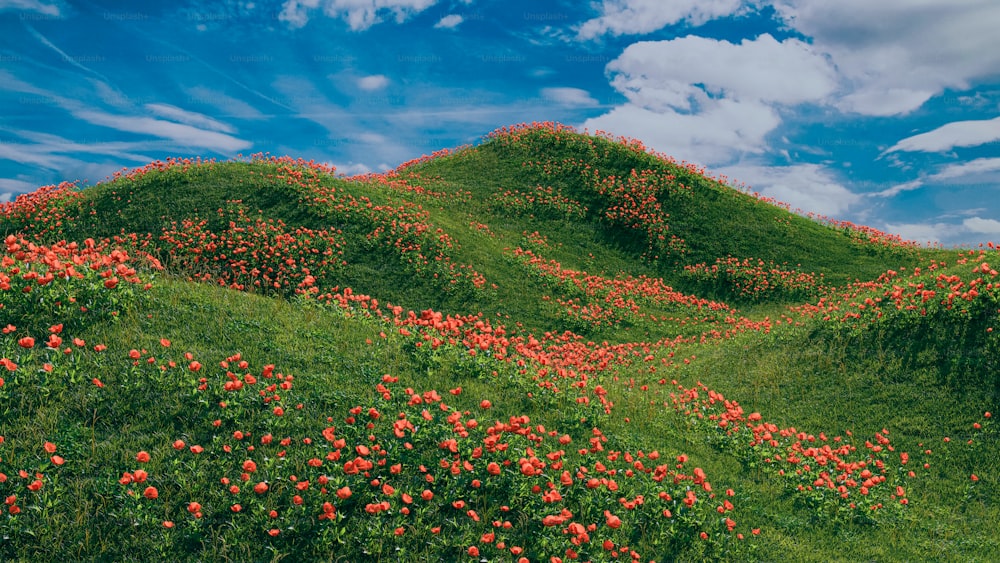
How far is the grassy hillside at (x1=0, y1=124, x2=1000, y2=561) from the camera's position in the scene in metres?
6.00

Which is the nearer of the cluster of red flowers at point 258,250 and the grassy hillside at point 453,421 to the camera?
the grassy hillside at point 453,421

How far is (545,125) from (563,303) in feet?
67.4

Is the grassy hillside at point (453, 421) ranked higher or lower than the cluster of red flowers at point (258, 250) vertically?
lower

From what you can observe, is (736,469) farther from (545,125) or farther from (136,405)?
(545,125)

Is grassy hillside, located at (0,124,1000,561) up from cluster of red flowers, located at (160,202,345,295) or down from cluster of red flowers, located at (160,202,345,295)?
down

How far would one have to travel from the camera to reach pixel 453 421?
23.7 feet

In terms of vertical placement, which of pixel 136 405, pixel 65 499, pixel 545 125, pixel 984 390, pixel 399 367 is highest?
pixel 545 125

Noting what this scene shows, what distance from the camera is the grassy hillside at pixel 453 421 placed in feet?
19.7

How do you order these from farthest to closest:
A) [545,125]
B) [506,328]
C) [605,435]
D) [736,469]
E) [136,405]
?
[545,125] → [506,328] → [736,469] → [605,435] → [136,405]

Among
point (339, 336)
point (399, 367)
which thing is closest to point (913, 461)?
point (399, 367)

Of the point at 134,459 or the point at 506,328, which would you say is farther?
the point at 506,328

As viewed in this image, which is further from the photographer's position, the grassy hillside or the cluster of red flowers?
the cluster of red flowers

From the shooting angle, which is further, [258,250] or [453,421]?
[258,250]

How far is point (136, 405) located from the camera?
23.4 ft
